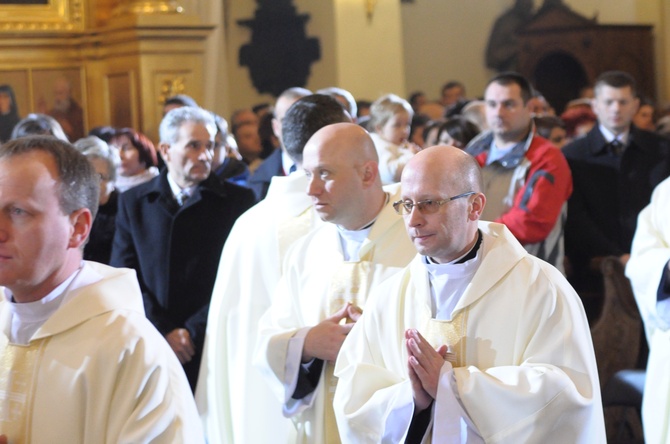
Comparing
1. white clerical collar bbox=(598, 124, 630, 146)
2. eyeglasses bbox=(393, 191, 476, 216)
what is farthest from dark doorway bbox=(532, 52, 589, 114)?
eyeglasses bbox=(393, 191, 476, 216)

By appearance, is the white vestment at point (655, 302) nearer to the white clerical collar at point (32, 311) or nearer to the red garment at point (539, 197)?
the red garment at point (539, 197)

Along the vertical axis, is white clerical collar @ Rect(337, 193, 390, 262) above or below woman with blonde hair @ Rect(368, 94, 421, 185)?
below

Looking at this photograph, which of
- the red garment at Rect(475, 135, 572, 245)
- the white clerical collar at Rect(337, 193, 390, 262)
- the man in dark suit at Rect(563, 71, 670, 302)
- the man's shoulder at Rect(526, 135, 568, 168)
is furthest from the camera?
the man in dark suit at Rect(563, 71, 670, 302)

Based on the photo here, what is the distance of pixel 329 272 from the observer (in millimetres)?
4172

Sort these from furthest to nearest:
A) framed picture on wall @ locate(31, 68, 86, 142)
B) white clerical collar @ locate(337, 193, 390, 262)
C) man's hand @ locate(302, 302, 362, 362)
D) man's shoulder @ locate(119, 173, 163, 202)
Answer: framed picture on wall @ locate(31, 68, 86, 142)
man's shoulder @ locate(119, 173, 163, 202)
white clerical collar @ locate(337, 193, 390, 262)
man's hand @ locate(302, 302, 362, 362)

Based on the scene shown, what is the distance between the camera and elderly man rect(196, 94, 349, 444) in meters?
4.58

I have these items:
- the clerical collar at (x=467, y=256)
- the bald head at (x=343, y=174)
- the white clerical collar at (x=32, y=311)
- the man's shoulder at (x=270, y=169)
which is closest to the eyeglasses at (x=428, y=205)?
the clerical collar at (x=467, y=256)

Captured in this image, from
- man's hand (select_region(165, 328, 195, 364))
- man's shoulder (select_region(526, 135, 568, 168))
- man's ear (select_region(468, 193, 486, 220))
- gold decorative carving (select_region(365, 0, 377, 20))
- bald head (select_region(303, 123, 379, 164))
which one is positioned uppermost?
gold decorative carving (select_region(365, 0, 377, 20))

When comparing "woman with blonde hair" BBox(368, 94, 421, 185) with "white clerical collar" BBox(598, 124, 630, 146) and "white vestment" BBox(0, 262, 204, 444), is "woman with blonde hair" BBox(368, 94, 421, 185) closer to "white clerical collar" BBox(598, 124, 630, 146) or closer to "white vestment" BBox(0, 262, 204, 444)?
"white clerical collar" BBox(598, 124, 630, 146)

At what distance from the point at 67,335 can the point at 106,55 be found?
8470mm

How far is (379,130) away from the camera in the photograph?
7.48 metres

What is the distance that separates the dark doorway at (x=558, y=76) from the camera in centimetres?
1819

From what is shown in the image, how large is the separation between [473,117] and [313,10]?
632 cm

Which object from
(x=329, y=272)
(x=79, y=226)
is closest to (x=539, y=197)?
(x=329, y=272)
